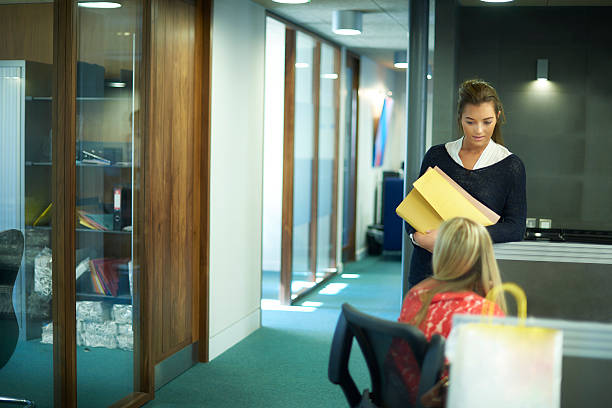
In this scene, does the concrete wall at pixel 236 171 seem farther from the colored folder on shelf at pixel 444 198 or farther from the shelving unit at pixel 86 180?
the colored folder on shelf at pixel 444 198

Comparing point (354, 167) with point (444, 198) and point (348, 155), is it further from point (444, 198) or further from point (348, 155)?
point (444, 198)

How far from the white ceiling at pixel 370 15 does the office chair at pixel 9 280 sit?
3.32 m

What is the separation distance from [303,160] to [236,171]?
6.49 ft

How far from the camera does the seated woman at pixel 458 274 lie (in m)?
1.97

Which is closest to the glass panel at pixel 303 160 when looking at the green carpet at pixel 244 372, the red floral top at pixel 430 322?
the green carpet at pixel 244 372

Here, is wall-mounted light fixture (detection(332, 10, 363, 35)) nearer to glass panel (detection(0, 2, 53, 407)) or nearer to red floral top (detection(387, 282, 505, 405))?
glass panel (detection(0, 2, 53, 407))

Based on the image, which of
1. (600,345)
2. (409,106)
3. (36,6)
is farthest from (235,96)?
(600,345)

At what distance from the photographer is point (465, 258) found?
198 cm

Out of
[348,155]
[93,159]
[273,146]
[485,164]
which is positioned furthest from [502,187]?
[348,155]

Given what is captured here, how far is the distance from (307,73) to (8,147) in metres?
4.78

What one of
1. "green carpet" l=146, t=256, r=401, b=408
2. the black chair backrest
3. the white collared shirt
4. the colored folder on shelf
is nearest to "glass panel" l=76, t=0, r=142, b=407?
the black chair backrest

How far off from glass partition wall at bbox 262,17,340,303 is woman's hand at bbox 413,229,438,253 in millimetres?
4061

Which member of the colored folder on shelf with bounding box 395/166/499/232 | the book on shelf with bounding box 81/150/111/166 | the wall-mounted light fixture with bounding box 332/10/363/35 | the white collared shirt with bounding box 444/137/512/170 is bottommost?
the colored folder on shelf with bounding box 395/166/499/232

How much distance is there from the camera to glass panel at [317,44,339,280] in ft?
26.2
